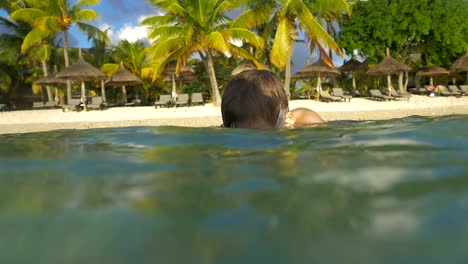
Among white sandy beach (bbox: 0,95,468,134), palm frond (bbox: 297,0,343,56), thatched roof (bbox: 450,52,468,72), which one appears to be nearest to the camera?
white sandy beach (bbox: 0,95,468,134)

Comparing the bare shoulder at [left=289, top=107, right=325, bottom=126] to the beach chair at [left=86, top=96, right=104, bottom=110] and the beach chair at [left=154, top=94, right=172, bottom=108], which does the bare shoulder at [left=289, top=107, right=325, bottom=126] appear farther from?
the beach chair at [left=86, top=96, right=104, bottom=110]

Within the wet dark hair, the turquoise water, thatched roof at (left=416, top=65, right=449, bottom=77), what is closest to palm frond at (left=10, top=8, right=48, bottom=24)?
the wet dark hair

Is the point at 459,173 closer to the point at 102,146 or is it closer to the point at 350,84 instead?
the point at 102,146

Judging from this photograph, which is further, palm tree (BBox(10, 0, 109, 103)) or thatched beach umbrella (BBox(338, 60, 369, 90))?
thatched beach umbrella (BBox(338, 60, 369, 90))

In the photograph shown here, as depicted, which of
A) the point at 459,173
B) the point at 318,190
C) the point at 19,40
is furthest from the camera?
the point at 19,40

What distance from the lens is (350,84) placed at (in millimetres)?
28609

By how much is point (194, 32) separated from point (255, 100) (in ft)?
45.0

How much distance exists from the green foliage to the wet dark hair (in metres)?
21.9

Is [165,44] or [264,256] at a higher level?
[165,44]

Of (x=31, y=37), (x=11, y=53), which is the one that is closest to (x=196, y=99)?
(x=31, y=37)

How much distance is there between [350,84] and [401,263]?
29540 millimetres

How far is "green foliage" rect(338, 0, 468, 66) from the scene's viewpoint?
2269 cm

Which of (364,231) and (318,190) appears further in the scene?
(318,190)

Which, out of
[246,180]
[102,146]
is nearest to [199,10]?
[102,146]
